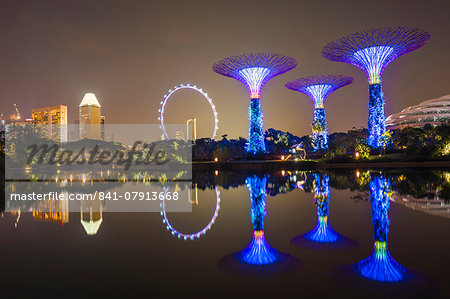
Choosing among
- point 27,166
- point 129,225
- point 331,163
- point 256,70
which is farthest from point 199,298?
point 27,166

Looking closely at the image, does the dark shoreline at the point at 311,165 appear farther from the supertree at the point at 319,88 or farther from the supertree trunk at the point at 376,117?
the supertree at the point at 319,88

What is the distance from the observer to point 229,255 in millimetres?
5684

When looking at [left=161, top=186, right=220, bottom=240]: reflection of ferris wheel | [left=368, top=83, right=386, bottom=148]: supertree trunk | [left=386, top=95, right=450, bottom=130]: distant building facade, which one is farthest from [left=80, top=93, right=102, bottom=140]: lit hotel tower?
[left=161, top=186, right=220, bottom=240]: reflection of ferris wheel

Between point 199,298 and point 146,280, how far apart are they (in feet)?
3.00

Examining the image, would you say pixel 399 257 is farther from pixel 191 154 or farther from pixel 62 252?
pixel 191 154

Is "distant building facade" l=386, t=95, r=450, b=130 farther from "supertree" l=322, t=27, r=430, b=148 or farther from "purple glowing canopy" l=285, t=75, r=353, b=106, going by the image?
"supertree" l=322, t=27, r=430, b=148

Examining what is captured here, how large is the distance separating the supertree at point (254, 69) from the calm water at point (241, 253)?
34667 millimetres

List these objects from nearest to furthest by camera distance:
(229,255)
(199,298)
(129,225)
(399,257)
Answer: (199,298) < (399,257) < (229,255) < (129,225)

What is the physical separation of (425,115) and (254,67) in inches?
2662

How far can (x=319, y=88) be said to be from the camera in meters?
55.6

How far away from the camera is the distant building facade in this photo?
292 ft

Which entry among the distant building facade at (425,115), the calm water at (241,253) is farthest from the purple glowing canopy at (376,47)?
the distant building facade at (425,115)

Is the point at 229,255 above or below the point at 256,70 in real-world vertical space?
below

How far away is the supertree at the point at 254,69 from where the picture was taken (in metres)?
42.5
